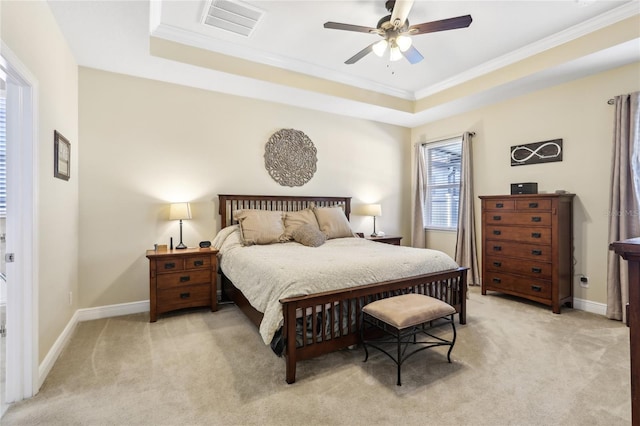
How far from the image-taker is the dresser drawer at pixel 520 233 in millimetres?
3462

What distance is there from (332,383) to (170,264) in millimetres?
2115

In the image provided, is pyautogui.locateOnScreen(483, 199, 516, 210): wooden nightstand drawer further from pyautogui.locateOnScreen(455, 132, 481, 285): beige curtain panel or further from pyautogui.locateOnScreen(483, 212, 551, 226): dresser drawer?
pyautogui.locateOnScreen(455, 132, 481, 285): beige curtain panel

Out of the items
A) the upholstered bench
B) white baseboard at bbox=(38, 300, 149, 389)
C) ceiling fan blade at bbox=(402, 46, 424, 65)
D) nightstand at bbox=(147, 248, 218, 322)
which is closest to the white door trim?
white baseboard at bbox=(38, 300, 149, 389)

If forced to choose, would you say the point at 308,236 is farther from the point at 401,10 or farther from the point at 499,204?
the point at 499,204

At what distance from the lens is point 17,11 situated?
179 cm

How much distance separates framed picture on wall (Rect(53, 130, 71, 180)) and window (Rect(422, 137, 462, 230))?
4.99m

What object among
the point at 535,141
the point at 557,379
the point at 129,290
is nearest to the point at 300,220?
the point at 129,290

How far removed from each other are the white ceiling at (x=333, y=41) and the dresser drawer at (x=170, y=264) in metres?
2.08

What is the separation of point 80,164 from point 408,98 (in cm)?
451

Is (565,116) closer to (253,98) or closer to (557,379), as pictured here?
(557,379)

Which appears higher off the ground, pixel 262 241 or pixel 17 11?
pixel 17 11

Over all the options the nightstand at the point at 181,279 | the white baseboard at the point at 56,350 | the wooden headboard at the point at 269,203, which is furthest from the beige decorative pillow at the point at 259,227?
the white baseboard at the point at 56,350

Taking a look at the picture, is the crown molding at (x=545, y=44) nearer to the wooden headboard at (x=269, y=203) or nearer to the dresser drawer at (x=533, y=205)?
the dresser drawer at (x=533, y=205)

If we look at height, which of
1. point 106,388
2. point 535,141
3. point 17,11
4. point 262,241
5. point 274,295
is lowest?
point 106,388
